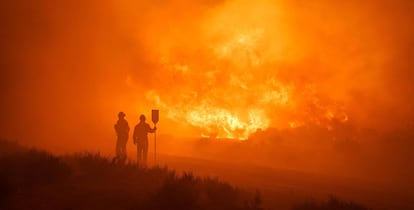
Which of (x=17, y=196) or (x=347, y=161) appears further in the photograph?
(x=347, y=161)

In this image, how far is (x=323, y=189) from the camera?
2488cm

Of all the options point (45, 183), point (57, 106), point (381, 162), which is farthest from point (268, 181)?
point (57, 106)

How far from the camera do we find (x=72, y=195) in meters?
13.1

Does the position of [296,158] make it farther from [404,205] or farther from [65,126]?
[65,126]

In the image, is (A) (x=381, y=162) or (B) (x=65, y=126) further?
(B) (x=65, y=126)

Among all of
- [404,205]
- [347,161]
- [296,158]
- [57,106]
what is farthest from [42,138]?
[404,205]

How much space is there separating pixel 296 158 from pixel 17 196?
99.3ft

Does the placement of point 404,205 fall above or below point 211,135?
below

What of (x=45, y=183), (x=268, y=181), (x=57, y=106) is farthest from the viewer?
(x=57, y=106)

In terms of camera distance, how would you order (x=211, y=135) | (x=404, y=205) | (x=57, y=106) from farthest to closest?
(x=57, y=106), (x=211, y=135), (x=404, y=205)

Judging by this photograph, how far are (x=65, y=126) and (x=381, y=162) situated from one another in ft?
95.1

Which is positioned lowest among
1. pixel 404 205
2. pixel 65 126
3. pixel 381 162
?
pixel 404 205

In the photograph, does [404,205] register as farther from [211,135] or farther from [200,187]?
[211,135]

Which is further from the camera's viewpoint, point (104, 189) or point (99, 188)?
point (99, 188)
